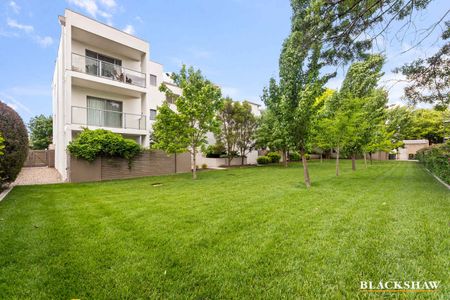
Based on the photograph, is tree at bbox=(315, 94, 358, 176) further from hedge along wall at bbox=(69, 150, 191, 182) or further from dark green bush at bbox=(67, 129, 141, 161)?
dark green bush at bbox=(67, 129, 141, 161)

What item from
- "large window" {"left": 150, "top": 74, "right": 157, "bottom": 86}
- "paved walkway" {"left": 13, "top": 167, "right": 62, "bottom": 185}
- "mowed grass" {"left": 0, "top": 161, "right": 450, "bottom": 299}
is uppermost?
"large window" {"left": 150, "top": 74, "right": 157, "bottom": 86}

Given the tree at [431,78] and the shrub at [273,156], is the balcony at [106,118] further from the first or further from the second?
the shrub at [273,156]

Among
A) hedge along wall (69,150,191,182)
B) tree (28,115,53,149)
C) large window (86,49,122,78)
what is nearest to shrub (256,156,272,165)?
hedge along wall (69,150,191,182)

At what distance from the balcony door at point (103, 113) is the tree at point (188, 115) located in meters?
3.84

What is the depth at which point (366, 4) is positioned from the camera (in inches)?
187

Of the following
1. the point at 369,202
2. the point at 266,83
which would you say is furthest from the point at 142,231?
the point at 266,83

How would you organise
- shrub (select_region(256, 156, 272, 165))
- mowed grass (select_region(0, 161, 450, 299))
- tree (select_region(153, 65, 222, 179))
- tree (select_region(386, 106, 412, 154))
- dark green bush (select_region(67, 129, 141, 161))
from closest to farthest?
mowed grass (select_region(0, 161, 450, 299)) → dark green bush (select_region(67, 129, 141, 161)) → tree (select_region(153, 65, 222, 179)) → tree (select_region(386, 106, 412, 154)) → shrub (select_region(256, 156, 272, 165))

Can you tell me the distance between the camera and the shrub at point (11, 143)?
299 inches

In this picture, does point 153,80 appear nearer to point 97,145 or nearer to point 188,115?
point 188,115

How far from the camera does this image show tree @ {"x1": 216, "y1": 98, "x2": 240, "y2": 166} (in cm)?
2122

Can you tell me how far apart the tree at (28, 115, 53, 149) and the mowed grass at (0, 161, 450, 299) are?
99.6 ft

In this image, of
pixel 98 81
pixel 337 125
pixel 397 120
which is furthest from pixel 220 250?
pixel 397 120

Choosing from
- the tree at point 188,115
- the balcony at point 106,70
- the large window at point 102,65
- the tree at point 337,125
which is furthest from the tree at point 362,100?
the large window at point 102,65

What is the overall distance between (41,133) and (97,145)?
2671cm
